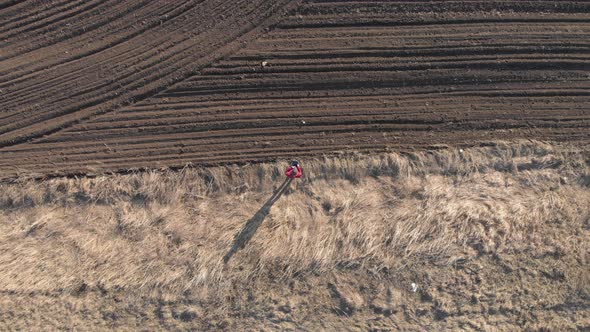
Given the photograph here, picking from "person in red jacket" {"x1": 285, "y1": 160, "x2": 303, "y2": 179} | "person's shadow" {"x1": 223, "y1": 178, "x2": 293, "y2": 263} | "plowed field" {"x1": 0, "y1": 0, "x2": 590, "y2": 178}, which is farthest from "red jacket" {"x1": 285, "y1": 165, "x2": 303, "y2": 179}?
"plowed field" {"x1": 0, "y1": 0, "x2": 590, "y2": 178}

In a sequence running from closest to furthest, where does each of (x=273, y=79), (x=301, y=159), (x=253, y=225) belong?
(x=253, y=225) < (x=301, y=159) < (x=273, y=79)

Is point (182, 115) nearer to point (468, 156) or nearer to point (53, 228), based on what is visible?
point (53, 228)

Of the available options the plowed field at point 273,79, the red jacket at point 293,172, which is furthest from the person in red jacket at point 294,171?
the plowed field at point 273,79

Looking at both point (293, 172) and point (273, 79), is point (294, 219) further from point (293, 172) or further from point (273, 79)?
point (273, 79)

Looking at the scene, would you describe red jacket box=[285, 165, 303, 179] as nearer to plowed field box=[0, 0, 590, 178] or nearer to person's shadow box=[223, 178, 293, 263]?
person's shadow box=[223, 178, 293, 263]

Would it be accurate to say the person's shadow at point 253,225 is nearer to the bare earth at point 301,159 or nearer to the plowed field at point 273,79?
the bare earth at point 301,159

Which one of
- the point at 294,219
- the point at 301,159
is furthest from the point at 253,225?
the point at 301,159

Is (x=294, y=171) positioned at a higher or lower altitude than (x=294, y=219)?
higher
